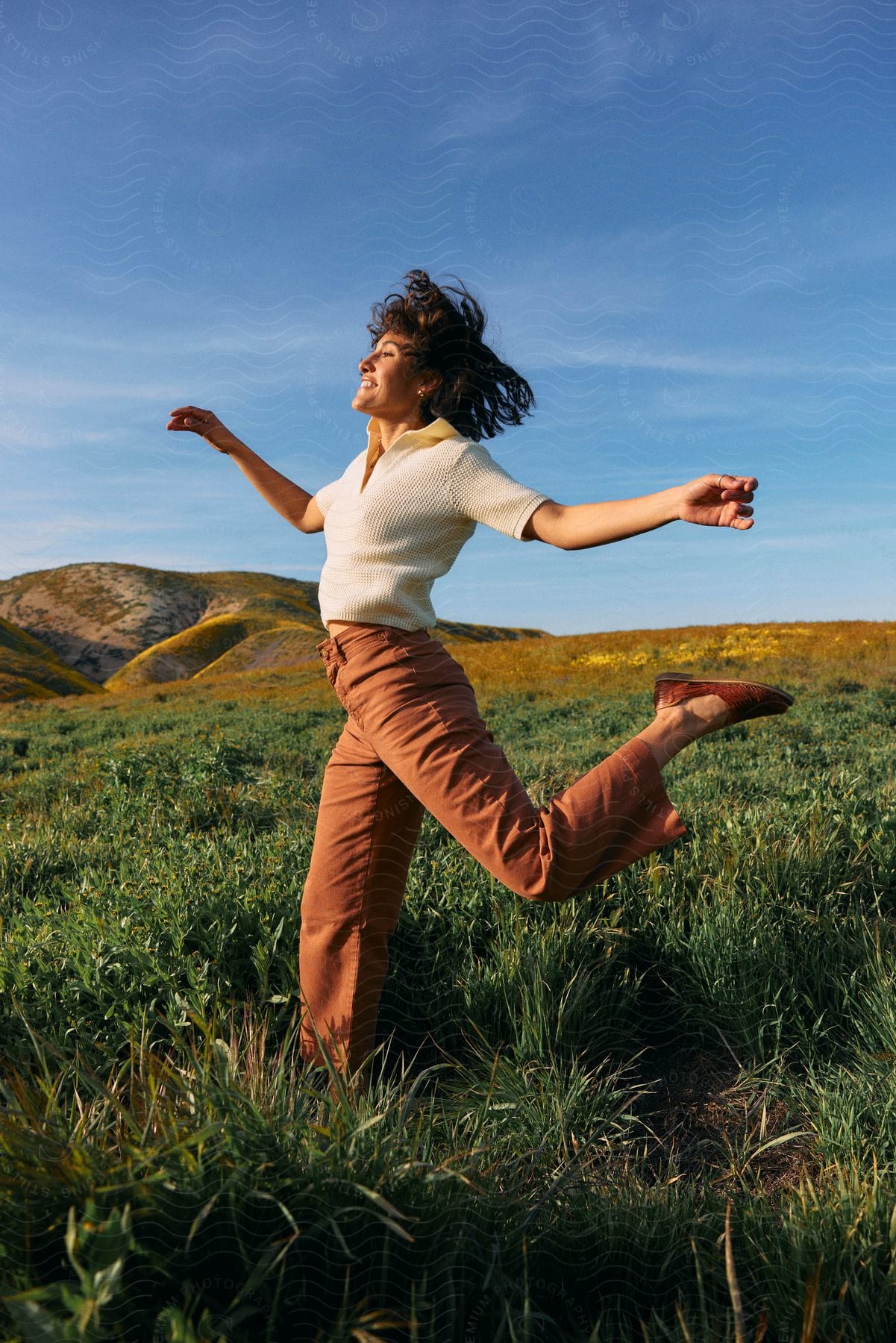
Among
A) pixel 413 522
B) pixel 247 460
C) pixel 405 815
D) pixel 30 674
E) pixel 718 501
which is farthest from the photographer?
pixel 30 674

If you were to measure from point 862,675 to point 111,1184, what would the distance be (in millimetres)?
17134

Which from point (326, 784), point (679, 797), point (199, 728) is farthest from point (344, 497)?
point (199, 728)

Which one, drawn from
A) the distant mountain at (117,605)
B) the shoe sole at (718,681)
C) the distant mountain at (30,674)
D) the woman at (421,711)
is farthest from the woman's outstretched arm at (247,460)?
the distant mountain at (117,605)

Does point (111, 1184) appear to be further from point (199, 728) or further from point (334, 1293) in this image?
point (199, 728)

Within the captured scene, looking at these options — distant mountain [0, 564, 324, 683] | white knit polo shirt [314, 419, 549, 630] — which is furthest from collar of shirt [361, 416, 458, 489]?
distant mountain [0, 564, 324, 683]

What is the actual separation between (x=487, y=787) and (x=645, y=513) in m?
0.85

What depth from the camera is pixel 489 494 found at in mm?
2475

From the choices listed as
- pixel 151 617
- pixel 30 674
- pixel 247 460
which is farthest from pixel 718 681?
pixel 151 617

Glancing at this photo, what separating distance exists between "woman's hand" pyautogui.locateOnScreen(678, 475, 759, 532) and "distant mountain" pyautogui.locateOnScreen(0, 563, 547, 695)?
57.9 meters

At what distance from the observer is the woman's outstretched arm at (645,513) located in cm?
203

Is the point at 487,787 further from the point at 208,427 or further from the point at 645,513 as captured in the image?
the point at 208,427

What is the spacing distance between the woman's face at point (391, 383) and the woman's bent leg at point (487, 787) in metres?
0.76

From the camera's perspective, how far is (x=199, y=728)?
15.7 metres

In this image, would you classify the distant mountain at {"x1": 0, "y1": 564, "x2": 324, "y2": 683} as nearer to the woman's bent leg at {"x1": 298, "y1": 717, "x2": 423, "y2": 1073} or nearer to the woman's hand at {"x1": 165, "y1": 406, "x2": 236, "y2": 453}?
the woman's hand at {"x1": 165, "y1": 406, "x2": 236, "y2": 453}
